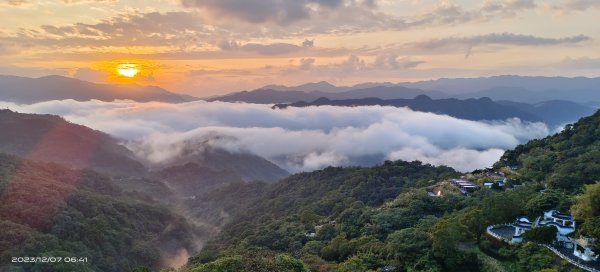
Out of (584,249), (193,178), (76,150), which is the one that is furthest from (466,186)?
(76,150)

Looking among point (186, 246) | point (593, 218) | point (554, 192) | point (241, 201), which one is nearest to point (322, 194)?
point (186, 246)

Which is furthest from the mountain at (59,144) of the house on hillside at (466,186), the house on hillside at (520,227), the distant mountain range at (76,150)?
the house on hillside at (520,227)

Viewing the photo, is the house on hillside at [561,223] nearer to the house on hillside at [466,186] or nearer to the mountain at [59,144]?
the house on hillside at [466,186]

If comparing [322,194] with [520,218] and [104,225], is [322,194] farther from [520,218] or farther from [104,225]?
[520,218]

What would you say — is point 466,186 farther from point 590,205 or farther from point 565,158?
point 590,205

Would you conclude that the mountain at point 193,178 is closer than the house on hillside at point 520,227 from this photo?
No
